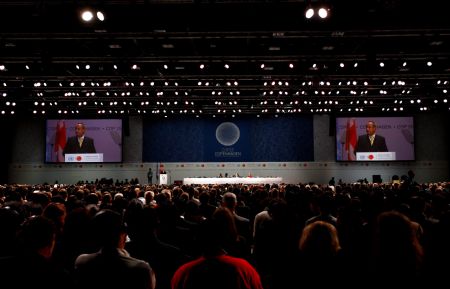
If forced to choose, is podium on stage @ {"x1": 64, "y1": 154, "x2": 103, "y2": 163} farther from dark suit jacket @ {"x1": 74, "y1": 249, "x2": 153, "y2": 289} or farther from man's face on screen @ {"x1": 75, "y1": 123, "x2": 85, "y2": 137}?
dark suit jacket @ {"x1": 74, "y1": 249, "x2": 153, "y2": 289}

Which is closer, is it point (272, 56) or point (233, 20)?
point (233, 20)

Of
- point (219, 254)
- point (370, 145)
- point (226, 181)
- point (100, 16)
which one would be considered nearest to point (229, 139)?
point (226, 181)

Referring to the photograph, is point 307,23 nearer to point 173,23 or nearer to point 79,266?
point 173,23

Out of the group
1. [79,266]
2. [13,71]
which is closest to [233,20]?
[79,266]

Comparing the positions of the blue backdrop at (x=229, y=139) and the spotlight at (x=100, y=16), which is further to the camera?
the blue backdrop at (x=229, y=139)

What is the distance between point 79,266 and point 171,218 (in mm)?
2777

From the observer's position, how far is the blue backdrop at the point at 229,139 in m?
36.3

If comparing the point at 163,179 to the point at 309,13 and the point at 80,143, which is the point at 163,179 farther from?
the point at 309,13

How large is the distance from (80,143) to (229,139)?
12.2 metres

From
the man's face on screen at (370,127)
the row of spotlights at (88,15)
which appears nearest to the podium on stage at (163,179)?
the man's face on screen at (370,127)

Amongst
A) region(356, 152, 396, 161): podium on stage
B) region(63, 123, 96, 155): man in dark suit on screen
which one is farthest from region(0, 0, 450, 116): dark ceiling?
region(356, 152, 396, 161): podium on stage

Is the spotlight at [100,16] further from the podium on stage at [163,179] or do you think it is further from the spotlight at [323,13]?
the podium on stage at [163,179]

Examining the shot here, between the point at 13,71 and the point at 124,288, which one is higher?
the point at 13,71

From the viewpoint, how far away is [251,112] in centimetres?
3488
